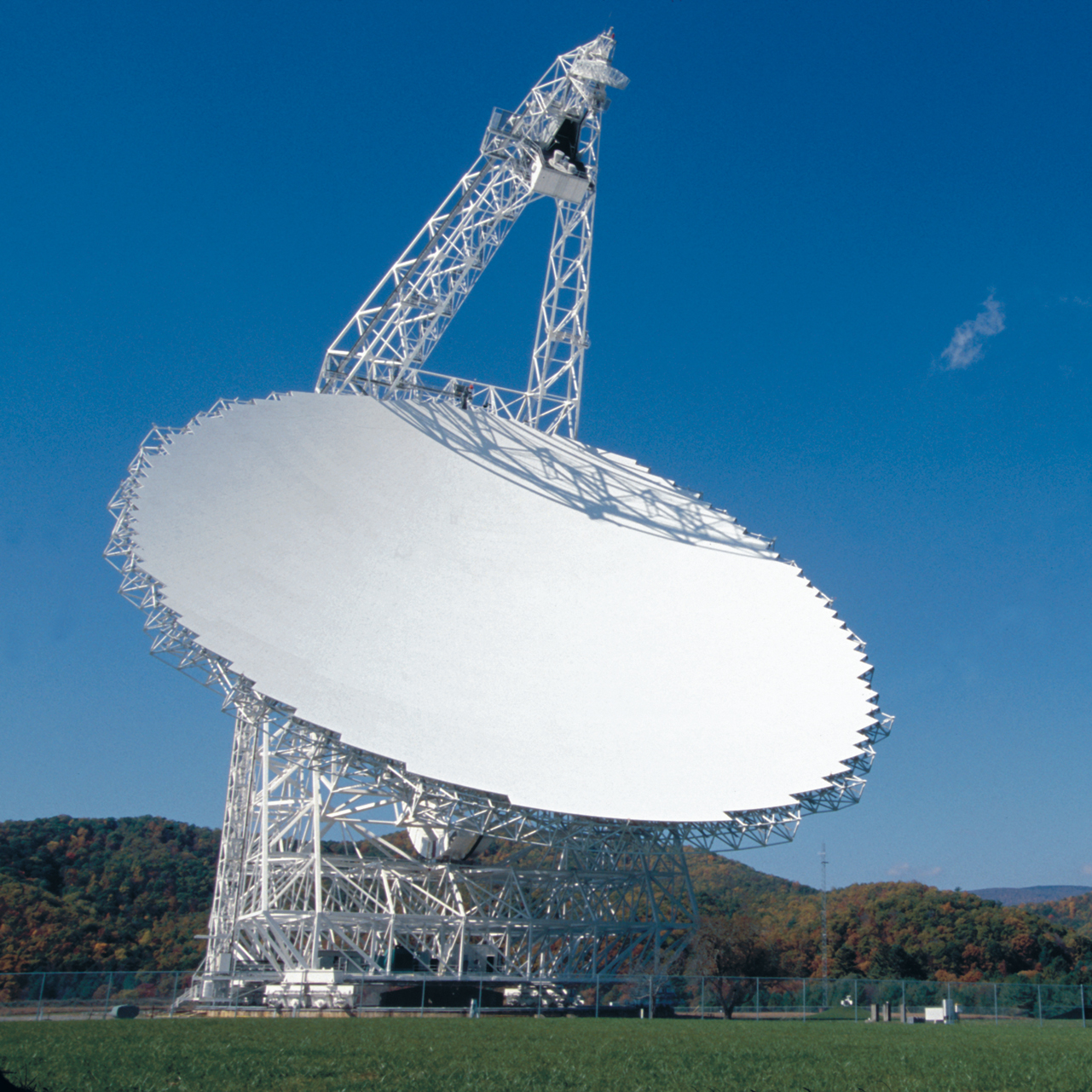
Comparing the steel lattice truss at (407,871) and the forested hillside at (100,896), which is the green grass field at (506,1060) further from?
the forested hillside at (100,896)

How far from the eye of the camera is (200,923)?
70.2 metres

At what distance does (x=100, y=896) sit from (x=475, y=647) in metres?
56.0

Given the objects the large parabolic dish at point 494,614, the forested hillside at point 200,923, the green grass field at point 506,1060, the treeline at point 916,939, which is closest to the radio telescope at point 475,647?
the large parabolic dish at point 494,614

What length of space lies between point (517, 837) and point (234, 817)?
14.1m

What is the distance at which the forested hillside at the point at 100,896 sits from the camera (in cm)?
6306

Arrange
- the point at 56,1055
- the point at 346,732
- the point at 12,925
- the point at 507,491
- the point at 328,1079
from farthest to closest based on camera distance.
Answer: the point at 12,925 < the point at 507,491 < the point at 346,732 < the point at 56,1055 < the point at 328,1079

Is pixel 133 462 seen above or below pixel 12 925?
above

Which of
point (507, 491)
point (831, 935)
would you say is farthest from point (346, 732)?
point (831, 935)

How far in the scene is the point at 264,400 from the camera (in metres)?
32.9

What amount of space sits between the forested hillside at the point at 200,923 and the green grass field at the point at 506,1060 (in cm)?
3347

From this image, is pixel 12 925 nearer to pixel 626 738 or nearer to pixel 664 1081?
pixel 626 738

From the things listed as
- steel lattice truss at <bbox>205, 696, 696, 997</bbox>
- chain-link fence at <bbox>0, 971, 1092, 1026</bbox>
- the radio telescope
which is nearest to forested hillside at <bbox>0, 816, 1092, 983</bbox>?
chain-link fence at <bbox>0, 971, 1092, 1026</bbox>

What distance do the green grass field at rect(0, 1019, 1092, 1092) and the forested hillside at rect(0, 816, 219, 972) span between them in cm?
4843

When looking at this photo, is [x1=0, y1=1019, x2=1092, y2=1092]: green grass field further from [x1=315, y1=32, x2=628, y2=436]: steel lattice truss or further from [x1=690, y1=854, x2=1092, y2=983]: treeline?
[x1=690, y1=854, x2=1092, y2=983]: treeline
